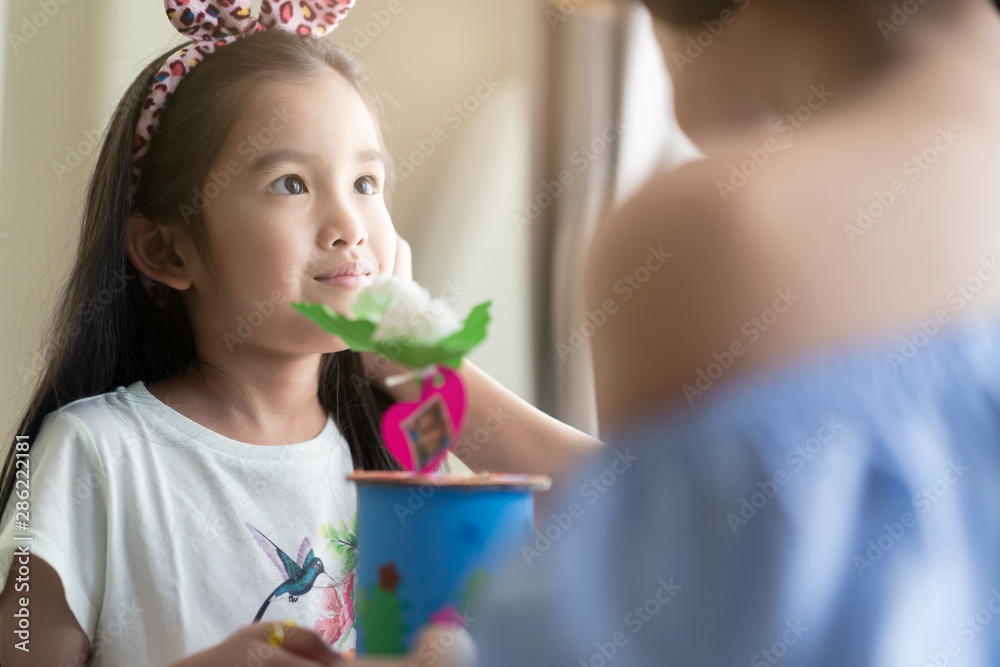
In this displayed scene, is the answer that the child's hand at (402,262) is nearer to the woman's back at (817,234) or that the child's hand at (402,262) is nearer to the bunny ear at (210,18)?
the bunny ear at (210,18)

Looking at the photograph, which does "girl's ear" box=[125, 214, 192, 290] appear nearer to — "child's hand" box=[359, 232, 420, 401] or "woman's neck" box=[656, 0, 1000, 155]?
"child's hand" box=[359, 232, 420, 401]

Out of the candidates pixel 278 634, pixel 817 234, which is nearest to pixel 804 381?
pixel 817 234

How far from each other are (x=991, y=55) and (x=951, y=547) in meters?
0.39

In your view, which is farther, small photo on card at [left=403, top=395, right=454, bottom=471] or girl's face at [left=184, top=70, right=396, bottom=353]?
girl's face at [left=184, top=70, right=396, bottom=353]

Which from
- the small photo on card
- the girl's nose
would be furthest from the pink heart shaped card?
the girl's nose

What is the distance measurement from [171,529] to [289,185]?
40 cm

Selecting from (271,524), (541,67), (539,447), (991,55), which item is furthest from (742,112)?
(541,67)

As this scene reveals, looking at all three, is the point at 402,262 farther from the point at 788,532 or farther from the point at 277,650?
the point at 788,532

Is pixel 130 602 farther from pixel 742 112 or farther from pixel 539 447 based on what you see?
pixel 742 112

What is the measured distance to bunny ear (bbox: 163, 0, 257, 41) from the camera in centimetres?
118

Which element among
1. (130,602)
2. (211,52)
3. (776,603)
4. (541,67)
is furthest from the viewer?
(541,67)

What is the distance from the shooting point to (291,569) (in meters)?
1.08

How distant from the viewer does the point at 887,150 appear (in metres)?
0.67

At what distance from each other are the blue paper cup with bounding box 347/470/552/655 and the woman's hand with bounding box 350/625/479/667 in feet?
0.12
